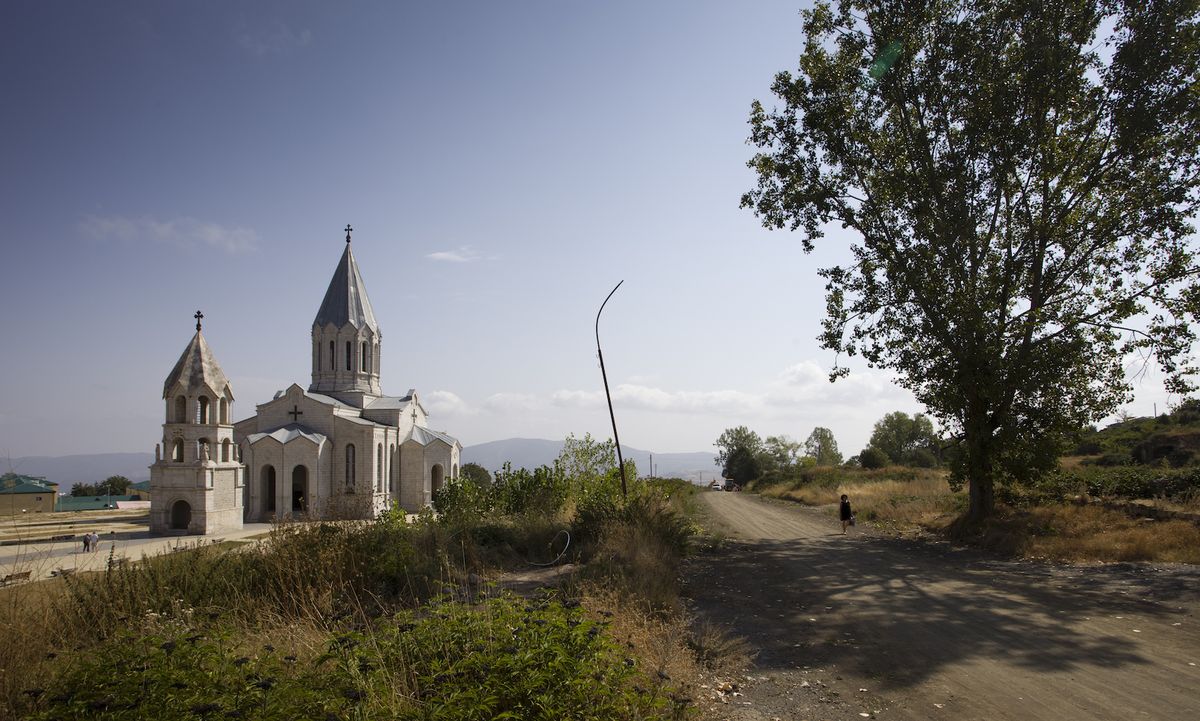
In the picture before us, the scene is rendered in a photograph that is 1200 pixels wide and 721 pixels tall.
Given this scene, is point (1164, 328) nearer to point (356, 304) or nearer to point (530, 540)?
point (530, 540)

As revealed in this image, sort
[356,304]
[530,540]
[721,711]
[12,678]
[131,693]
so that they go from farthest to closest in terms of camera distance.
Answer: [356,304]
[530,540]
[721,711]
[12,678]
[131,693]

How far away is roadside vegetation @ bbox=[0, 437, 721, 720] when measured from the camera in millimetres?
4242

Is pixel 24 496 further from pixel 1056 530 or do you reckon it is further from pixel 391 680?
pixel 1056 530

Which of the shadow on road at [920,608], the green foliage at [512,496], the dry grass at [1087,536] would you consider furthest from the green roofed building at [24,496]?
the dry grass at [1087,536]

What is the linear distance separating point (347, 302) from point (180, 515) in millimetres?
18091

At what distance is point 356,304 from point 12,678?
45641mm

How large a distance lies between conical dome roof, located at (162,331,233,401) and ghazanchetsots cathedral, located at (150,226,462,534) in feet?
0.17

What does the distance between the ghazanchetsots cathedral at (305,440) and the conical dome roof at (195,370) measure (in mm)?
52

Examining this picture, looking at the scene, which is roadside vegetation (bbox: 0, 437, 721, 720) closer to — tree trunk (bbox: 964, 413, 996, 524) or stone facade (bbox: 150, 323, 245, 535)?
tree trunk (bbox: 964, 413, 996, 524)

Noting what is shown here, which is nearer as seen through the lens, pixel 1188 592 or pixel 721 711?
pixel 721 711

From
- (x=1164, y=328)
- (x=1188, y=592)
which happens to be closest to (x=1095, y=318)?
(x=1164, y=328)

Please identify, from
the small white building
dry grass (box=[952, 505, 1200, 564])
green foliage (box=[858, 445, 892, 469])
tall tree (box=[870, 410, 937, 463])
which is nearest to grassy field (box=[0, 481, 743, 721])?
dry grass (box=[952, 505, 1200, 564])

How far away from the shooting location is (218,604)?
8633 millimetres

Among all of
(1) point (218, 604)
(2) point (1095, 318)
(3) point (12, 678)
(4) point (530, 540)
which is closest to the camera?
(3) point (12, 678)
